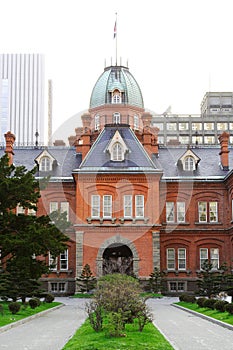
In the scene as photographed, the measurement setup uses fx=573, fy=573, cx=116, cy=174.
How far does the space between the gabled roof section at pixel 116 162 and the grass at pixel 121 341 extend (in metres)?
27.2

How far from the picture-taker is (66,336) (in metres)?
18.1

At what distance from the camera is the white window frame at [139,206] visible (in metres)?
44.0

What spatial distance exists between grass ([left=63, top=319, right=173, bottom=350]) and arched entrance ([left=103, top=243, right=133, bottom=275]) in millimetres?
22938

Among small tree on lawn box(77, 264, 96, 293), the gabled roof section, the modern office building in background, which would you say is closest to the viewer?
small tree on lawn box(77, 264, 96, 293)

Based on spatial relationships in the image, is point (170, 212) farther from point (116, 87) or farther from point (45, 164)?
point (116, 87)

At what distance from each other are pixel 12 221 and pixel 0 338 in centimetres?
1007

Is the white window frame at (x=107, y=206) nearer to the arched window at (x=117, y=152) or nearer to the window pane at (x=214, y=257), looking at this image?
the arched window at (x=117, y=152)

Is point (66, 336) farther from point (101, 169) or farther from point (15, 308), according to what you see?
point (101, 169)

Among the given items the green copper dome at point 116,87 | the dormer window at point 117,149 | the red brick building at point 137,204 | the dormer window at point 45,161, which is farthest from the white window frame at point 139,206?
the green copper dome at point 116,87

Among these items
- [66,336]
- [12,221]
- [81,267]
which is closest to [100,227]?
[81,267]

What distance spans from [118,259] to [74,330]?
24.0 meters

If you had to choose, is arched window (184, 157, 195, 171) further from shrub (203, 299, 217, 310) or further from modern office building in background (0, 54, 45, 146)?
modern office building in background (0, 54, 45, 146)

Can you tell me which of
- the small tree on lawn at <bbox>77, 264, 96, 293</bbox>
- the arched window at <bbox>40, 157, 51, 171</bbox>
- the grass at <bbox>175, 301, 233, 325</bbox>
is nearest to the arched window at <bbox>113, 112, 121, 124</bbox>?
the arched window at <bbox>40, 157, 51, 171</bbox>

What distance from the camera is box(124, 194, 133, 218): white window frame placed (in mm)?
44031
